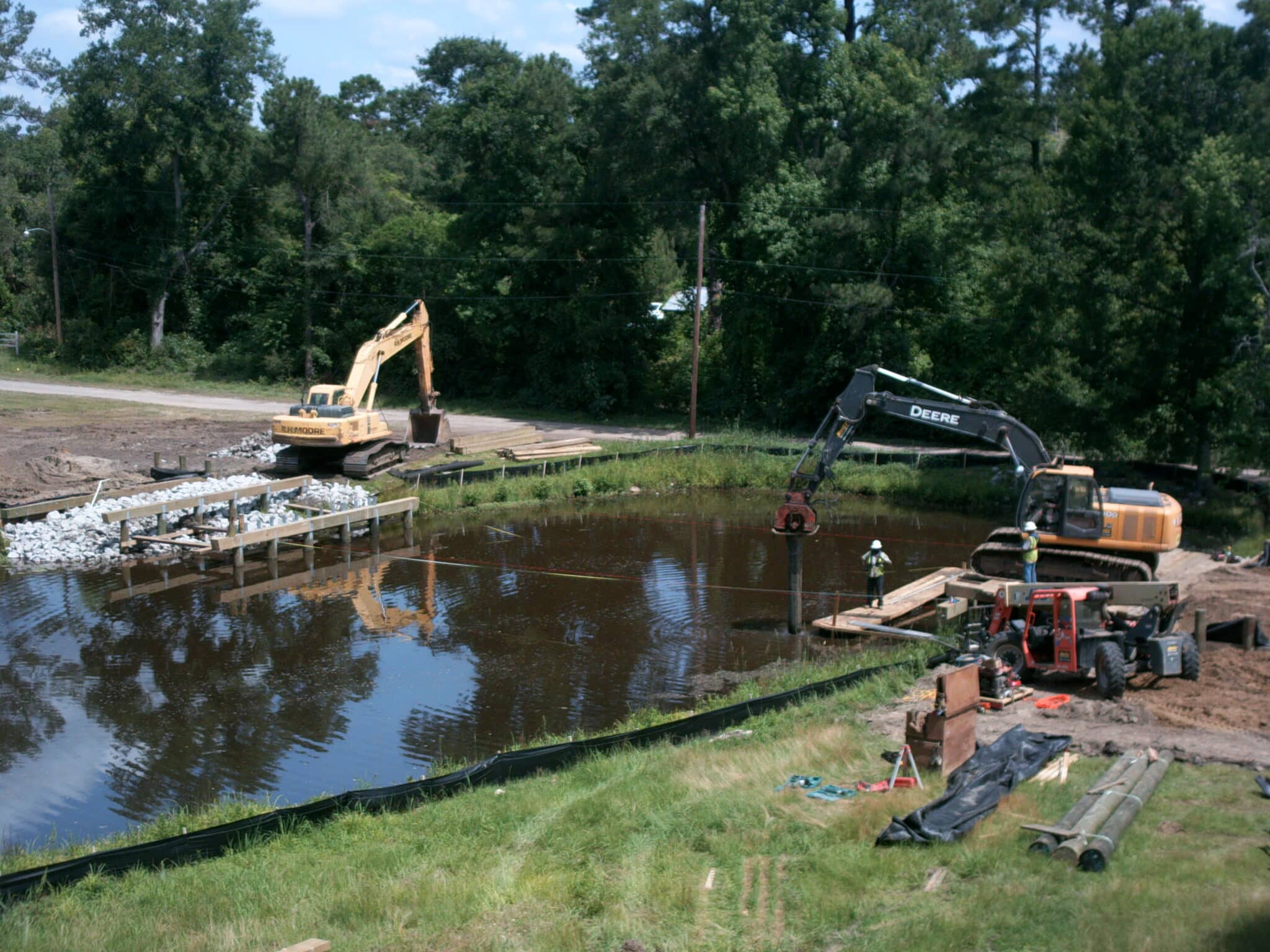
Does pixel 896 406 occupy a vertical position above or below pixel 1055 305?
below

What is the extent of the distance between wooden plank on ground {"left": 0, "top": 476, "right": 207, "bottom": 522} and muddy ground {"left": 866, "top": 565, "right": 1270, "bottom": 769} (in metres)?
18.3

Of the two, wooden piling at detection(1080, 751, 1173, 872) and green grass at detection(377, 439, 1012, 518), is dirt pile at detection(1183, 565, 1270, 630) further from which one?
green grass at detection(377, 439, 1012, 518)

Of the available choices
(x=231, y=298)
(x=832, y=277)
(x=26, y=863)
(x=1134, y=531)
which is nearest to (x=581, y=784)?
(x=26, y=863)

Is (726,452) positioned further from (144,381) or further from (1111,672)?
(144,381)

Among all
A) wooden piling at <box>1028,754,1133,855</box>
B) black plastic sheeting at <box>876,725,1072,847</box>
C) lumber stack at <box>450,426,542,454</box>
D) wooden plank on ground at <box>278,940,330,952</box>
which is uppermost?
lumber stack at <box>450,426,542,454</box>

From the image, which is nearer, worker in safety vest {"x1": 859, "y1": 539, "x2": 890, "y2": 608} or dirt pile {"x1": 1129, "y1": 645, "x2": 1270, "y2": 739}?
dirt pile {"x1": 1129, "y1": 645, "x2": 1270, "y2": 739}

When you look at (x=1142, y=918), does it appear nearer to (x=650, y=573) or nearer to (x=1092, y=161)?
(x=650, y=573)

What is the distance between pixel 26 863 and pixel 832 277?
34.7m

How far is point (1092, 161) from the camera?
2927 cm

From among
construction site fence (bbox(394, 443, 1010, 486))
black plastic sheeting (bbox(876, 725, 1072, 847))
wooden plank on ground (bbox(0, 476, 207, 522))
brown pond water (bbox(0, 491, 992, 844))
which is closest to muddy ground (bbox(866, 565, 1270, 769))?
black plastic sheeting (bbox(876, 725, 1072, 847))

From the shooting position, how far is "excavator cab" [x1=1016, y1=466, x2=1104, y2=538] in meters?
18.5

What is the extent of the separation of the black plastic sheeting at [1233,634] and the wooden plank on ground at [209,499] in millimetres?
18223

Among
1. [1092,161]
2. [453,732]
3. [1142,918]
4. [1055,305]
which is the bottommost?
[453,732]

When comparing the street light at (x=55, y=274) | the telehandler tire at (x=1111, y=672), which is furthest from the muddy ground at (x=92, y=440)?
the telehandler tire at (x=1111, y=672)
